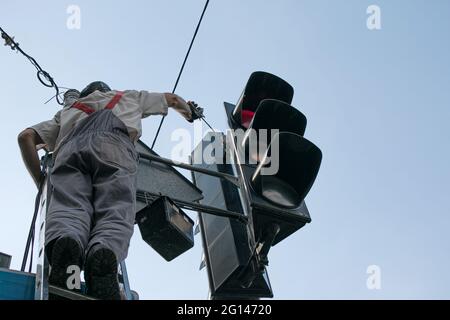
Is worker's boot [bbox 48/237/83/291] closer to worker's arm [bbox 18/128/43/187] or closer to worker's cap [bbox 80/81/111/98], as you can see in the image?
worker's arm [bbox 18/128/43/187]

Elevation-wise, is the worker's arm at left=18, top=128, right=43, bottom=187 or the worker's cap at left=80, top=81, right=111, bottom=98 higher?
the worker's cap at left=80, top=81, right=111, bottom=98

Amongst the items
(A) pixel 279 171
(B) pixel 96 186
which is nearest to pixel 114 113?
(B) pixel 96 186

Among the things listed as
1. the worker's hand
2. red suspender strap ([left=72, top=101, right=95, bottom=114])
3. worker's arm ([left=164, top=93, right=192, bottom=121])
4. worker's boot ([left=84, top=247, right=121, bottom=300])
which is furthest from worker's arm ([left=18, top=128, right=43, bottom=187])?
worker's boot ([left=84, top=247, right=121, bottom=300])

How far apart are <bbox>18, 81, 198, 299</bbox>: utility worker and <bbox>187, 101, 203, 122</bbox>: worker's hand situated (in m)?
0.07

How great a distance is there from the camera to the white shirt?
12.8 ft

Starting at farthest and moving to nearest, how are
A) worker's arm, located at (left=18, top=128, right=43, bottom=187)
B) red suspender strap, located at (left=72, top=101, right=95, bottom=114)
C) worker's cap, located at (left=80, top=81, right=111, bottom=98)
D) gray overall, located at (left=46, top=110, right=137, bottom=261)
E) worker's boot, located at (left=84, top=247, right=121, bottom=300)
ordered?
worker's cap, located at (left=80, top=81, right=111, bottom=98), red suspender strap, located at (left=72, top=101, right=95, bottom=114), worker's arm, located at (left=18, top=128, right=43, bottom=187), gray overall, located at (left=46, top=110, right=137, bottom=261), worker's boot, located at (left=84, top=247, right=121, bottom=300)

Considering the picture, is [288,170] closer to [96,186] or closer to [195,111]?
[195,111]

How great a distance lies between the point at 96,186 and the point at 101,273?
0.66m

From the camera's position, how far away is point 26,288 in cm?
279

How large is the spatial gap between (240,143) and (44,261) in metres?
2.04

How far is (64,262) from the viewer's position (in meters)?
2.71

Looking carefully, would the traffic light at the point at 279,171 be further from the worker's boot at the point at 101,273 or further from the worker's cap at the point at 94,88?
the worker's boot at the point at 101,273
